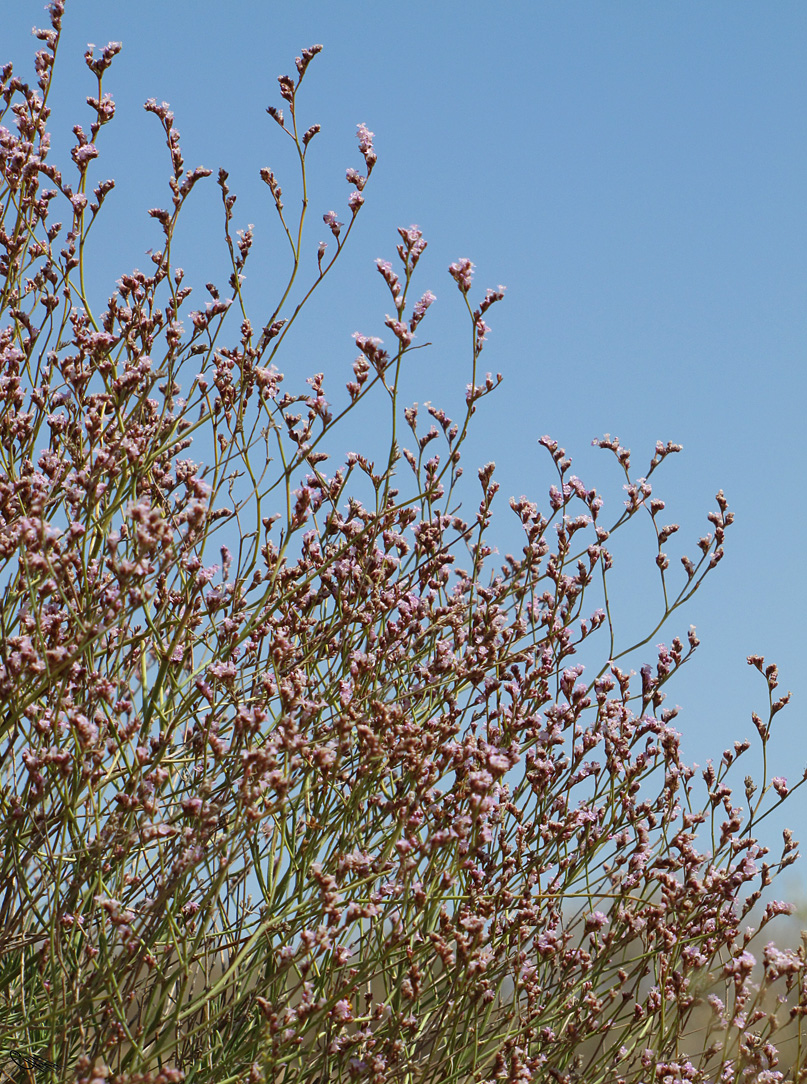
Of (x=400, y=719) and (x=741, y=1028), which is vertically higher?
(x=400, y=719)

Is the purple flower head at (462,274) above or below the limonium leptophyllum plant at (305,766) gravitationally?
above

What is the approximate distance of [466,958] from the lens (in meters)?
2.39

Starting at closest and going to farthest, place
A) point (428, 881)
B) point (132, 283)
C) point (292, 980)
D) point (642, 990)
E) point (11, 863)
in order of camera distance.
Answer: point (428, 881) → point (11, 863) → point (132, 283) → point (292, 980) → point (642, 990)

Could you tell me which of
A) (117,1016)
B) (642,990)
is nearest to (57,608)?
(117,1016)

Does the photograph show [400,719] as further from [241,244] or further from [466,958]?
[241,244]

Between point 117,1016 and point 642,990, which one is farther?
point 642,990

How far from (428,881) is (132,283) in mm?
2121

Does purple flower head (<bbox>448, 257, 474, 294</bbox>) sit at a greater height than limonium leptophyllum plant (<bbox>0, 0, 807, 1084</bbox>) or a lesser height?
greater

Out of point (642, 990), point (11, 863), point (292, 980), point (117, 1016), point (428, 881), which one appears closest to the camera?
point (117, 1016)

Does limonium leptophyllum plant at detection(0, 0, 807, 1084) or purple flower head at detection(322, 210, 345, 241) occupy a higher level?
purple flower head at detection(322, 210, 345, 241)

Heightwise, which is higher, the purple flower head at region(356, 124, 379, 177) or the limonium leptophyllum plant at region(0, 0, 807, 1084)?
the purple flower head at region(356, 124, 379, 177)

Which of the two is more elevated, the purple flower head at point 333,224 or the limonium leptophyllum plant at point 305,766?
the purple flower head at point 333,224

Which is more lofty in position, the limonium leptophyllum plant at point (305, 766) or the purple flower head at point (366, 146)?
the purple flower head at point (366, 146)

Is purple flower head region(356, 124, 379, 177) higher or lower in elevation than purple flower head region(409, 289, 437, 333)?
higher
